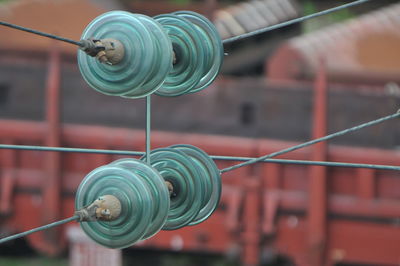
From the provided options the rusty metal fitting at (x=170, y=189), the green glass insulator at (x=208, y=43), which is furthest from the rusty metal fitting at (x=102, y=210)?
the green glass insulator at (x=208, y=43)

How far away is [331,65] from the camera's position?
923 cm

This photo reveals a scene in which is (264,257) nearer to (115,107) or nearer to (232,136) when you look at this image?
(232,136)

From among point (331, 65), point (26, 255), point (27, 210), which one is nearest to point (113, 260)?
point (27, 210)

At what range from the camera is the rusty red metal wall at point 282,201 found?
24.1 feet

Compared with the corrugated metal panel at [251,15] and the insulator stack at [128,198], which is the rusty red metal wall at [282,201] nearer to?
the corrugated metal panel at [251,15]

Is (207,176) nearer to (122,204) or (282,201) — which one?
(122,204)

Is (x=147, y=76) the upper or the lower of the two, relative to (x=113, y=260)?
upper

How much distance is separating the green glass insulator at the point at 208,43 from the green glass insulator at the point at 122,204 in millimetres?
715

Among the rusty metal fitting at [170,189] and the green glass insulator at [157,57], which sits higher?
the green glass insulator at [157,57]

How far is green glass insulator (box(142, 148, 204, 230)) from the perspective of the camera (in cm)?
337

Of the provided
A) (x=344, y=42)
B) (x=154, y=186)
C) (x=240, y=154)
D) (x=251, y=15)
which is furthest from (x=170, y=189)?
(x=251, y=15)

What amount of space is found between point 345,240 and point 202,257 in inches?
58.1

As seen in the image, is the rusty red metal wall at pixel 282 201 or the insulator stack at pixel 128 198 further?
the rusty red metal wall at pixel 282 201

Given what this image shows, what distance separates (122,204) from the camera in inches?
114
